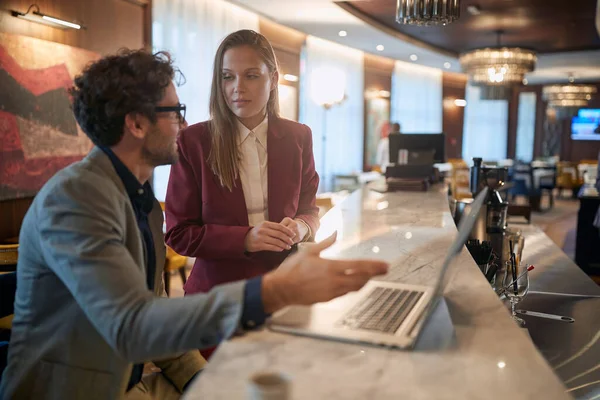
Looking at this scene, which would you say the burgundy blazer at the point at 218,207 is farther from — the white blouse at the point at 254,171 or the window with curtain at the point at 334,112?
the window with curtain at the point at 334,112


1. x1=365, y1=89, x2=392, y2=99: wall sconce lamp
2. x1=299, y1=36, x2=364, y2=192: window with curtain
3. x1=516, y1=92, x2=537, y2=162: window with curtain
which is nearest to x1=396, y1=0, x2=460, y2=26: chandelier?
x1=299, y1=36, x2=364, y2=192: window with curtain

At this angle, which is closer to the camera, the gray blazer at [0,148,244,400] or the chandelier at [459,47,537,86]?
the gray blazer at [0,148,244,400]

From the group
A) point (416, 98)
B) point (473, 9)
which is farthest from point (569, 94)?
point (473, 9)

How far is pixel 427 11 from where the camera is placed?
3908mm

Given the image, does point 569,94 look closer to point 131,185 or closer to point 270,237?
point 270,237

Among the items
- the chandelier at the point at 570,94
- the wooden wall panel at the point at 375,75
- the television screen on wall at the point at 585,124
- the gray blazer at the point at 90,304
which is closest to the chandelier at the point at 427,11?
the gray blazer at the point at 90,304

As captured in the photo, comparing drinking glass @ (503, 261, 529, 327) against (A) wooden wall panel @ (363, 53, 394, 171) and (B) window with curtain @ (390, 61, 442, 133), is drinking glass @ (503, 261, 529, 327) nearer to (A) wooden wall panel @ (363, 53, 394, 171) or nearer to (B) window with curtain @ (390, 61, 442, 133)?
(A) wooden wall panel @ (363, 53, 394, 171)

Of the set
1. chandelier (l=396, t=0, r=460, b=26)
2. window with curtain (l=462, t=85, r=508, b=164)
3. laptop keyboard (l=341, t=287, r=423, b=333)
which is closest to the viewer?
laptop keyboard (l=341, t=287, r=423, b=333)

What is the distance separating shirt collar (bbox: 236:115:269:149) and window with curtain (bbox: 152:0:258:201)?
12.9ft

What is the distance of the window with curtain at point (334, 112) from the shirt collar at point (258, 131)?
285 inches

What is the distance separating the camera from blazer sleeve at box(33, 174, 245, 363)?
104 cm

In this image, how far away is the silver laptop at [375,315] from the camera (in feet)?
3.75

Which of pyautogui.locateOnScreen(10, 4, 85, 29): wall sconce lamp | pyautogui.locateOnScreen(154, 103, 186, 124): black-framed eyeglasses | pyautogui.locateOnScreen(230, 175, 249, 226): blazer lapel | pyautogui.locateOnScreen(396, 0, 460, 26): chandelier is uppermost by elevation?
pyautogui.locateOnScreen(396, 0, 460, 26): chandelier

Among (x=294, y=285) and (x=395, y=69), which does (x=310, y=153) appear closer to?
(x=294, y=285)
